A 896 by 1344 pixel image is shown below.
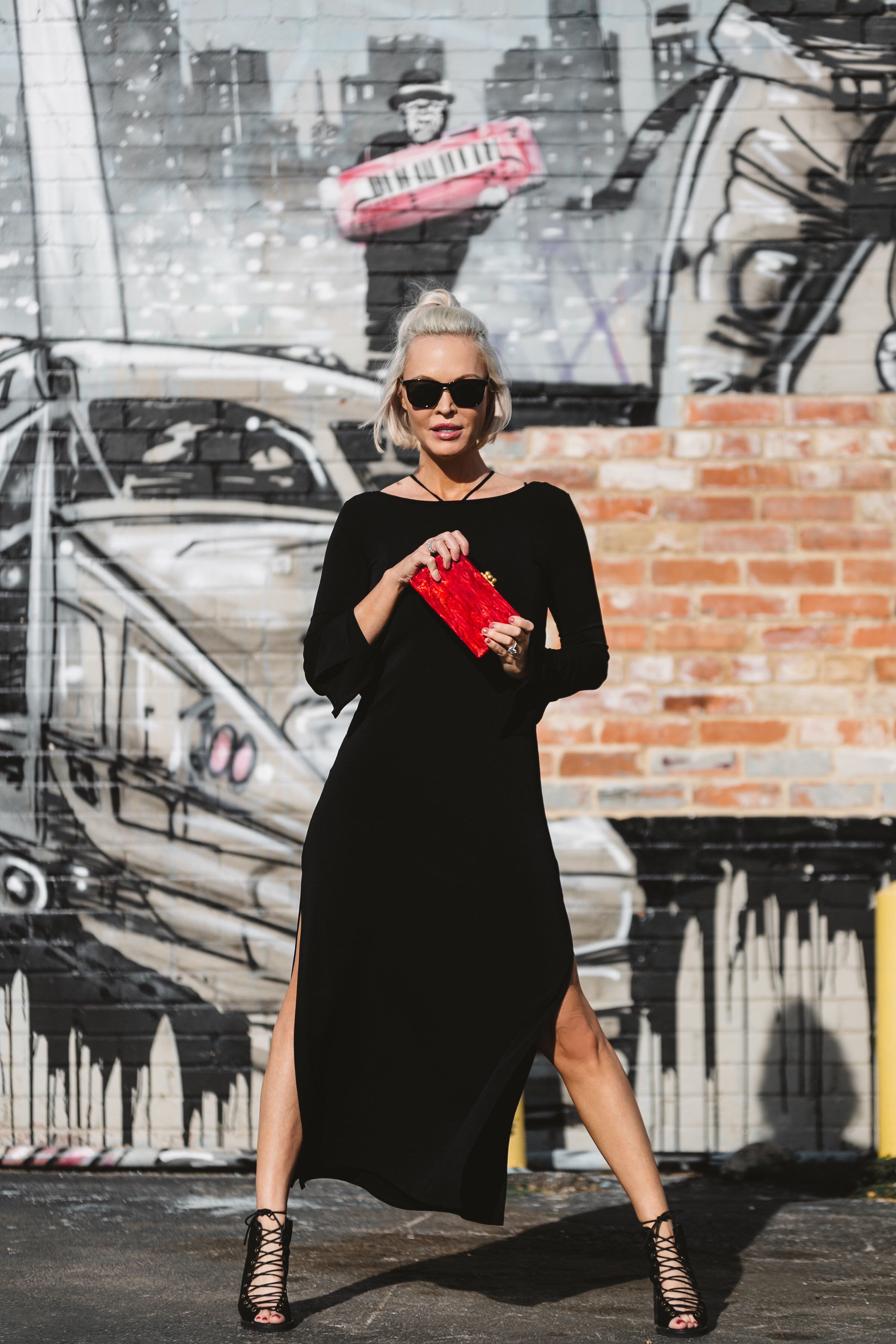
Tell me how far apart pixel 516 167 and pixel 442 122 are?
255mm

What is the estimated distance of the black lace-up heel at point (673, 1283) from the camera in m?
2.60

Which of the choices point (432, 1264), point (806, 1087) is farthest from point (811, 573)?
point (432, 1264)

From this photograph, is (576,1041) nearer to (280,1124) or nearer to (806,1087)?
(280,1124)

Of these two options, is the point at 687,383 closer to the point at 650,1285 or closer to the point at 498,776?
the point at 498,776

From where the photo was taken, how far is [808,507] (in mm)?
4387

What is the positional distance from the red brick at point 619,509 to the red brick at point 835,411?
50 centimetres

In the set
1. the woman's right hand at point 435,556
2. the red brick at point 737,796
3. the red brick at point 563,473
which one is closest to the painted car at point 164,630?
the red brick at point 563,473

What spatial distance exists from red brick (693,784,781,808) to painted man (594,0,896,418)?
112cm

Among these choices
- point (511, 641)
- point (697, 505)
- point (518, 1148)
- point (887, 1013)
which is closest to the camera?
point (511, 641)

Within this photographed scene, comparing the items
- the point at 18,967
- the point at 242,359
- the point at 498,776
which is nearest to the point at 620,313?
the point at 242,359

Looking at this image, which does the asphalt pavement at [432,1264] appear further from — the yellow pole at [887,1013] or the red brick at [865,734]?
the red brick at [865,734]

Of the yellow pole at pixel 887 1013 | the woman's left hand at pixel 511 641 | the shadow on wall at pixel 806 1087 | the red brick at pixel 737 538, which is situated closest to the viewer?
the woman's left hand at pixel 511 641

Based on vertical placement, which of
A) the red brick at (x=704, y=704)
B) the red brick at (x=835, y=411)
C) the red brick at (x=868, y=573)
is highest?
the red brick at (x=835, y=411)

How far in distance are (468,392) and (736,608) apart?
1.85 metres
